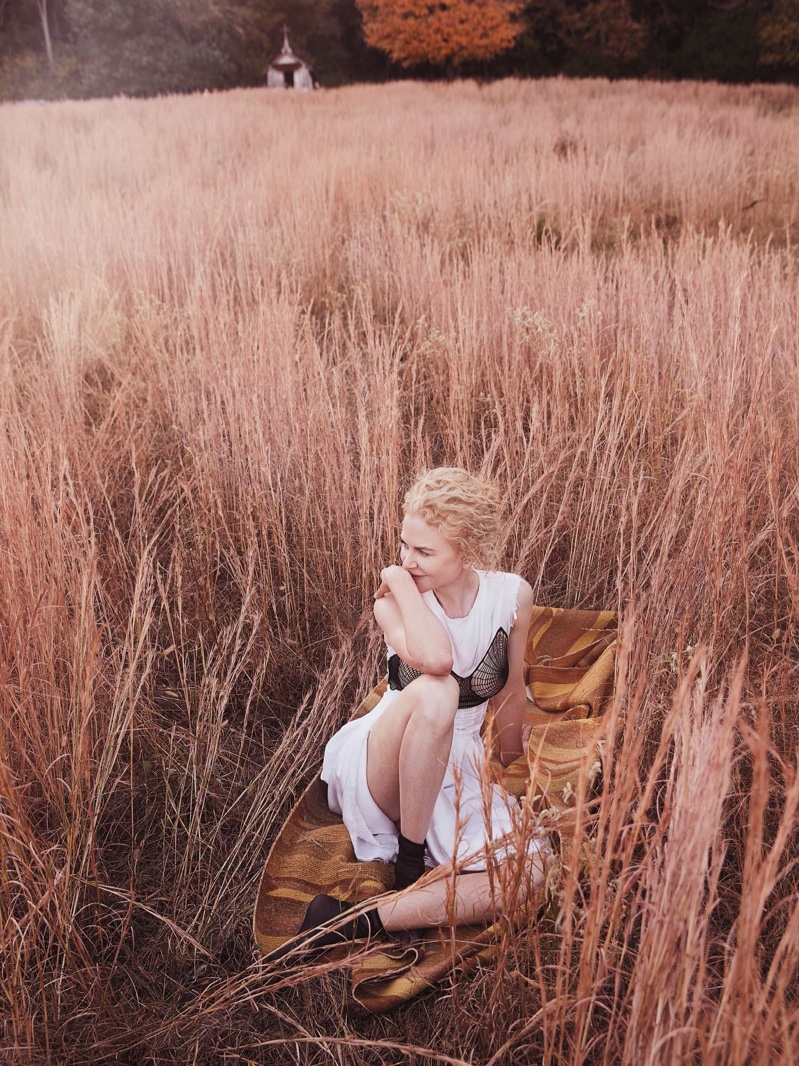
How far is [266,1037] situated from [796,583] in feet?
4.49

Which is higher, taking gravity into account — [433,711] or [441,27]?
[441,27]

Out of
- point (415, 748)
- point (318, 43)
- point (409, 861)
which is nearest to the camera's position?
point (415, 748)

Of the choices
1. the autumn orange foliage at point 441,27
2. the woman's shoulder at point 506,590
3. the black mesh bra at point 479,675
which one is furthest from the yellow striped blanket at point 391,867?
the autumn orange foliage at point 441,27

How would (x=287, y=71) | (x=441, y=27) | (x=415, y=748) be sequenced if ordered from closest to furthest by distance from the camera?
(x=415, y=748)
(x=441, y=27)
(x=287, y=71)

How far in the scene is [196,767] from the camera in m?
1.81

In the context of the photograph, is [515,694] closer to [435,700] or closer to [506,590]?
[506,590]

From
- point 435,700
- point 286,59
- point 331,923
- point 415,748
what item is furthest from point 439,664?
point 286,59

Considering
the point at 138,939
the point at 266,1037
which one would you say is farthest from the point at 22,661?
the point at 266,1037

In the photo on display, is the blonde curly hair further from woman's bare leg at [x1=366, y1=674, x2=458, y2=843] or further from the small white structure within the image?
the small white structure

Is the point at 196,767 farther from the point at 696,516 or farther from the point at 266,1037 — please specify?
the point at 696,516

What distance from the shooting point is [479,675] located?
5.89 feet

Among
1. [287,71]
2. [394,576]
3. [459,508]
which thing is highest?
[287,71]

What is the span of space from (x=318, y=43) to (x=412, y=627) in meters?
23.9

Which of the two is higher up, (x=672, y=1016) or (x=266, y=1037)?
(x=672, y=1016)
